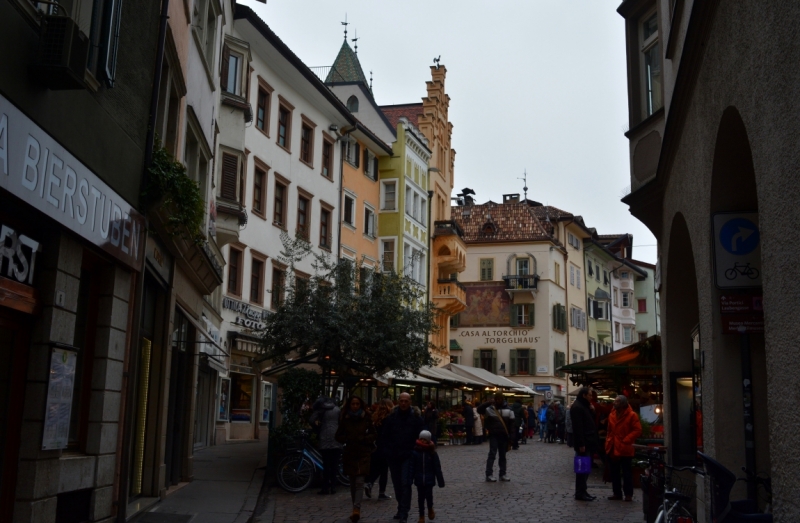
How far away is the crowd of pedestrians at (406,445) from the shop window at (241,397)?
13.6 meters

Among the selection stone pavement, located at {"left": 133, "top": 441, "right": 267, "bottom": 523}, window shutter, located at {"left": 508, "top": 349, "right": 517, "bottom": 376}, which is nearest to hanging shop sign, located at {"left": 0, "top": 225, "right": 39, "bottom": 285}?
stone pavement, located at {"left": 133, "top": 441, "right": 267, "bottom": 523}

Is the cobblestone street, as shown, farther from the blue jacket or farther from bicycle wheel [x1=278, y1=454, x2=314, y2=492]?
the blue jacket

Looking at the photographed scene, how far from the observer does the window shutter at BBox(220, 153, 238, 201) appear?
83.5 feet

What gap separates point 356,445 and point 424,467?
5.18 ft

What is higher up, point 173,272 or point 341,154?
point 341,154

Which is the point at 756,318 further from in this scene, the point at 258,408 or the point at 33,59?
the point at 258,408

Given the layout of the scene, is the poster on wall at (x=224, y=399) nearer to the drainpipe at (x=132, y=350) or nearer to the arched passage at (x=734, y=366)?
the drainpipe at (x=132, y=350)

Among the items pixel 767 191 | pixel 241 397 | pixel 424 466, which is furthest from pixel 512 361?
pixel 767 191

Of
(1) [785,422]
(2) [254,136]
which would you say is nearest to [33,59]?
(1) [785,422]

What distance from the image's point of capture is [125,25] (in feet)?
36.0

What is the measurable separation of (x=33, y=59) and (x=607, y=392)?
34.7 metres

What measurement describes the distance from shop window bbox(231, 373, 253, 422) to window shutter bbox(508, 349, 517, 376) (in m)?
36.9

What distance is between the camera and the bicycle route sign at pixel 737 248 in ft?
29.1

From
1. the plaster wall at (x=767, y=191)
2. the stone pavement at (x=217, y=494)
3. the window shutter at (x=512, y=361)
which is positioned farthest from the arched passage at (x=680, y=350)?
the window shutter at (x=512, y=361)
